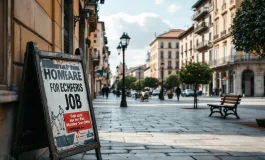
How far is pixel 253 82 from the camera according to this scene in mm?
42625

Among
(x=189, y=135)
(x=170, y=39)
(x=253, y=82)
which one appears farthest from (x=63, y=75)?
(x=170, y=39)

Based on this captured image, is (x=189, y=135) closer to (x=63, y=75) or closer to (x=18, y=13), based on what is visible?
(x=63, y=75)

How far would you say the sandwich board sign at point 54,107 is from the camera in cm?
364

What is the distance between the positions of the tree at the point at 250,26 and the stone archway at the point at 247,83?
36102 mm

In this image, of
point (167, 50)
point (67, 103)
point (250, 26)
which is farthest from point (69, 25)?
point (167, 50)

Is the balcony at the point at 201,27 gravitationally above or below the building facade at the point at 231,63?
above

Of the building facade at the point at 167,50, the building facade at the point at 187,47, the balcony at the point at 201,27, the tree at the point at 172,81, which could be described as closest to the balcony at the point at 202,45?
the balcony at the point at 201,27

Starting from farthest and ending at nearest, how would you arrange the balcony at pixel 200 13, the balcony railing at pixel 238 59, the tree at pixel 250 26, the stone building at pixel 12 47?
the balcony at pixel 200 13 < the balcony railing at pixel 238 59 < the tree at pixel 250 26 < the stone building at pixel 12 47

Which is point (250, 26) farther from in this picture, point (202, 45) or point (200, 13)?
point (200, 13)

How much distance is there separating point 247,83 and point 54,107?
142ft

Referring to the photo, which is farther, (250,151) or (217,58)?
(217,58)

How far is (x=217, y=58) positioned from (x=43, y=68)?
157ft

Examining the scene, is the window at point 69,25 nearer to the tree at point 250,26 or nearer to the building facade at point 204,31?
the tree at point 250,26

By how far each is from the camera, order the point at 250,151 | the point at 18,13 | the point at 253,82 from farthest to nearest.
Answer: the point at 253,82, the point at 250,151, the point at 18,13
